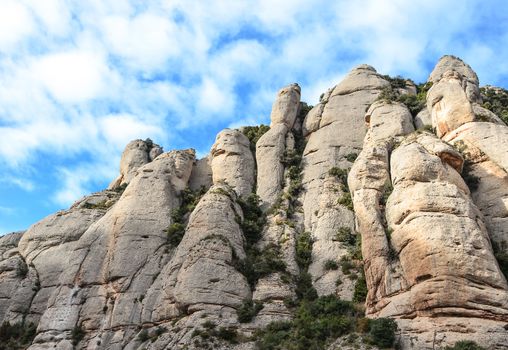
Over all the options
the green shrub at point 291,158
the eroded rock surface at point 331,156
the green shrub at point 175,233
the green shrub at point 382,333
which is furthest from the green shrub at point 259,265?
the green shrub at point 291,158

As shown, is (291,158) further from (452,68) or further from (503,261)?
(503,261)

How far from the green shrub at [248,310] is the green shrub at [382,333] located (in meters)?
8.08

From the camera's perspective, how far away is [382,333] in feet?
87.1

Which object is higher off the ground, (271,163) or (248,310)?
(271,163)

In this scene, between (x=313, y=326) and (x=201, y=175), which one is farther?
(x=201, y=175)

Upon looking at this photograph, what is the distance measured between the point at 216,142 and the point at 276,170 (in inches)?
301

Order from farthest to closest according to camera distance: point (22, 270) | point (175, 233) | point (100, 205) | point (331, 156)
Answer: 1. point (100, 205)
2. point (331, 156)
3. point (22, 270)
4. point (175, 233)

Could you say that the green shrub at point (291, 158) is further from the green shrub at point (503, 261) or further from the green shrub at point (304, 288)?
the green shrub at point (503, 261)

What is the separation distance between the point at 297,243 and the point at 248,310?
7984 mm

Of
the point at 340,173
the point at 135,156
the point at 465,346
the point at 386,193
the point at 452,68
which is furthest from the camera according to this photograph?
the point at 135,156

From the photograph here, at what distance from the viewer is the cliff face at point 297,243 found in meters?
28.6

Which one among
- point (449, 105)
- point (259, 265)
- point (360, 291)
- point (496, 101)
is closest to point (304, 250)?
point (259, 265)

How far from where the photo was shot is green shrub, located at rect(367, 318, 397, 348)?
26344 mm

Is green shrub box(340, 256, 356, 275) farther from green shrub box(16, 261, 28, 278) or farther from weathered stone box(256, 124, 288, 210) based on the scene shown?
green shrub box(16, 261, 28, 278)
